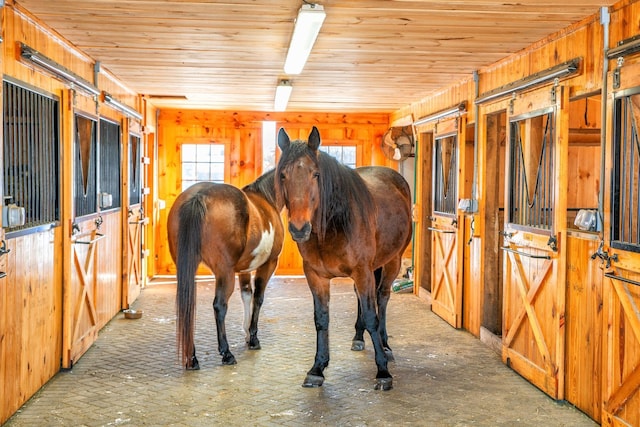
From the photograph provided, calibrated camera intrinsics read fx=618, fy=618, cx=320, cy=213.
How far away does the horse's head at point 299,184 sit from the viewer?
3566 mm

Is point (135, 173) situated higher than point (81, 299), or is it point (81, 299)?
point (135, 173)

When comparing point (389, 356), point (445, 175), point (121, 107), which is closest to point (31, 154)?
point (121, 107)

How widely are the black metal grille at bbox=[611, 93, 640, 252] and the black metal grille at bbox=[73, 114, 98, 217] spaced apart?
384 centimetres

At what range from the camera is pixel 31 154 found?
3.88 metres

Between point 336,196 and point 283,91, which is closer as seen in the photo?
A: point 336,196

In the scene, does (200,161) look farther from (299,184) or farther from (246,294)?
(299,184)

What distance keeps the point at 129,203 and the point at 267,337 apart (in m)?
2.63

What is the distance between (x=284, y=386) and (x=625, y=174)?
8.12 ft

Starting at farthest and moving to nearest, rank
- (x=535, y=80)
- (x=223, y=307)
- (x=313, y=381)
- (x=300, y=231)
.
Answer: (x=223, y=307), (x=535, y=80), (x=313, y=381), (x=300, y=231)

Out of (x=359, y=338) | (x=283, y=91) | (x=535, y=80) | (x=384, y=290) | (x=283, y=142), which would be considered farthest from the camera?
(x=283, y=91)

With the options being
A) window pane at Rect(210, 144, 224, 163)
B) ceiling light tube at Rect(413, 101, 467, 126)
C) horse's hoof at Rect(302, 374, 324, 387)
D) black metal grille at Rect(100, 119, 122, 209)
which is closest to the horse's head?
horse's hoof at Rect(302, 374, 324, 387)

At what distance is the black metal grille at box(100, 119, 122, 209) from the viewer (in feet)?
19.3

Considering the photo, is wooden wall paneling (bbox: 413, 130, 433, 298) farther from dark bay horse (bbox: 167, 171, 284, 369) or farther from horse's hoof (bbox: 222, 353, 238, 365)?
horse's hoof (bbox: 222, 353, 238, 365)

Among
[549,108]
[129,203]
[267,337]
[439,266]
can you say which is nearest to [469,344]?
[439,266]
